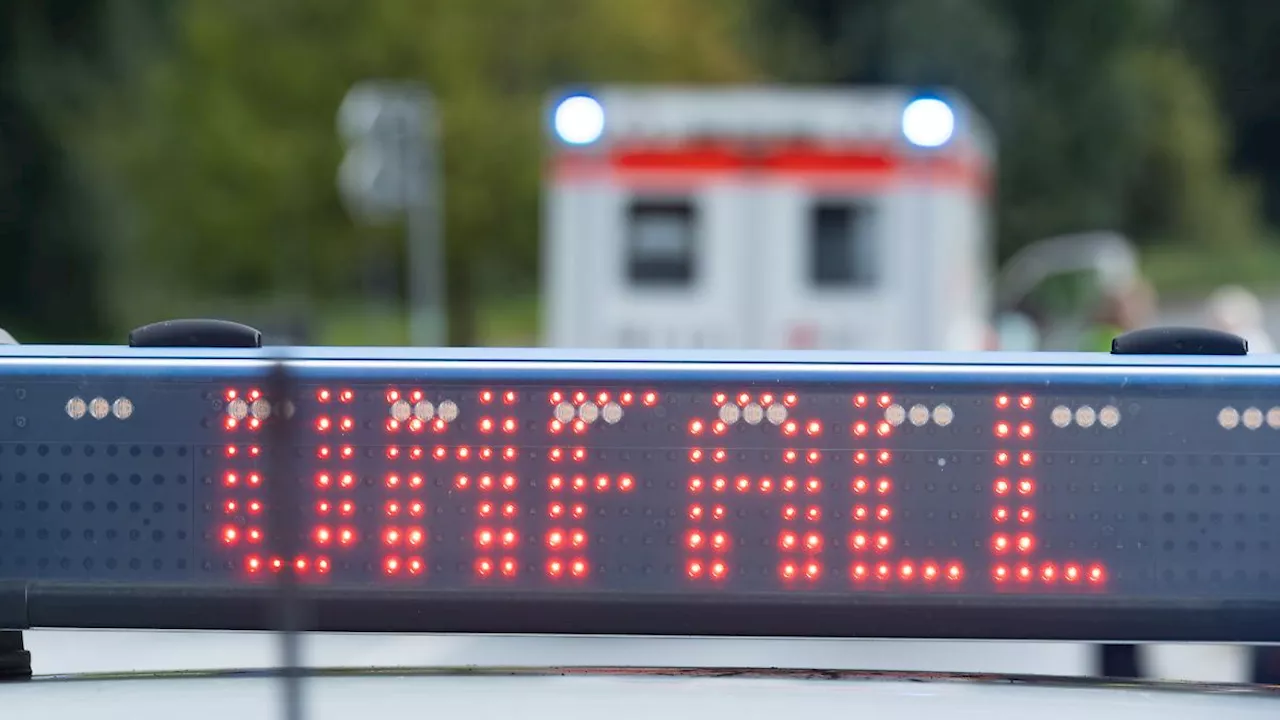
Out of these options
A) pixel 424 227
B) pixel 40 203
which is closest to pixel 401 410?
pixel 424 227

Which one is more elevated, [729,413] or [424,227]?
[424,227]

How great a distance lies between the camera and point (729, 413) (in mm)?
3090

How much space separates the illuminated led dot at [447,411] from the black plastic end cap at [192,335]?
0.43m

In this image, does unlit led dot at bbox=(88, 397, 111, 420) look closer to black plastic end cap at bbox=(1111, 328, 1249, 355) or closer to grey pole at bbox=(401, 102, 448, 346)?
black plastic end cap at bbox=(1111, 328, 1249, 355)

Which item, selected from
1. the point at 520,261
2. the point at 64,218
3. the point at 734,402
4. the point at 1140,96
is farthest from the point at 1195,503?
the point at 1140,96

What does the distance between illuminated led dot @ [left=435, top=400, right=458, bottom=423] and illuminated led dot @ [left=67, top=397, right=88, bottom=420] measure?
0.52 m

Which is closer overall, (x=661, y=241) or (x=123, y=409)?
(x=123, y=409)

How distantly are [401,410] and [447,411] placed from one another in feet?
0.22

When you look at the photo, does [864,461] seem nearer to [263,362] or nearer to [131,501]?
[263,362]

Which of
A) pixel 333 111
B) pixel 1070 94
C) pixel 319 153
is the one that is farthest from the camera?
pixel 1070 94

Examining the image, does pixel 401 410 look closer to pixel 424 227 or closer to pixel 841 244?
pixel 841 244

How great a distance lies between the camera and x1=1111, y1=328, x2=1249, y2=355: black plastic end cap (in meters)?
3.29

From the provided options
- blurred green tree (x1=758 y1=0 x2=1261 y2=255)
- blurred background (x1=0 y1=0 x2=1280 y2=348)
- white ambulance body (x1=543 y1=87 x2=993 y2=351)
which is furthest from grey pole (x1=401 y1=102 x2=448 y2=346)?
blurred green tree (x1=758 y1=0 x2=1261 y2=255)

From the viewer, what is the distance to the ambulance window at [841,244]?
12000 millimetres
